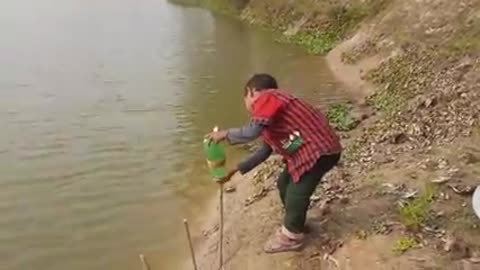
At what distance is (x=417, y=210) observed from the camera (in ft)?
18.4

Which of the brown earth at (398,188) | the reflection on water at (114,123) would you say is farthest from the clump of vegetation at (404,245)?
the reflection on water at (114,123)

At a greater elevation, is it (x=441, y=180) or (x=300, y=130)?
(x=300, y=130)

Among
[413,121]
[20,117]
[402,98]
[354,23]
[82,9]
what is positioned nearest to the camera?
[413,121]

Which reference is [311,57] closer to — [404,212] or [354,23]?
[354,23]

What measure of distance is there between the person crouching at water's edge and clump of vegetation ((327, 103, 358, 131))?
14.6 ft

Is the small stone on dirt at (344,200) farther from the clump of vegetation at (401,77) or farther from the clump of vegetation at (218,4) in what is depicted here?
the clump of vegetation at (218,4)

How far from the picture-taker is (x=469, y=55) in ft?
37.3

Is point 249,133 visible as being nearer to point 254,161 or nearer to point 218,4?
point 254,161

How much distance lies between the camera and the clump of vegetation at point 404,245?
517 cm

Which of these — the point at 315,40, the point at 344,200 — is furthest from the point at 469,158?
the point at 315,40

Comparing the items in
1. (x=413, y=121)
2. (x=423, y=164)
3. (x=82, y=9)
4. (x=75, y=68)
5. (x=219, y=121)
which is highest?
(x=423, y=164)

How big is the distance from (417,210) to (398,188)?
27.2 inches

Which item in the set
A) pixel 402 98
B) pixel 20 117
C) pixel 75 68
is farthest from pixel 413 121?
pixel 75 68

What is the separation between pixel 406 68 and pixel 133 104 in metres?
4.72
